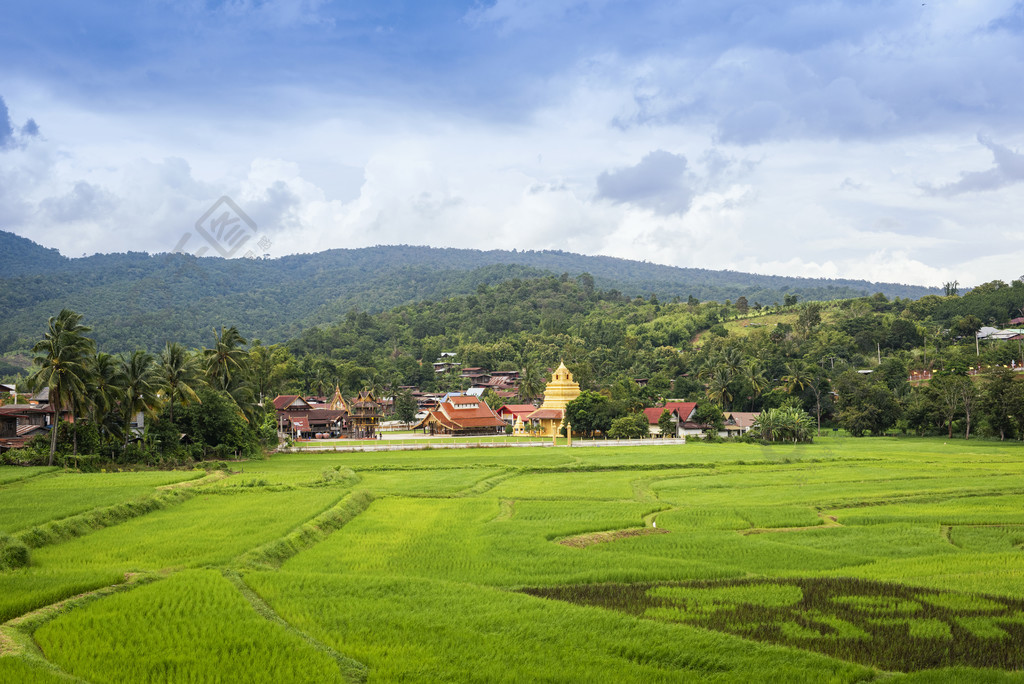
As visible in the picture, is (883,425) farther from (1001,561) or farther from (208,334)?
(208,334)

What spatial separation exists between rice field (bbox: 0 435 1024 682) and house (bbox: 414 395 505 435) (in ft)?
118

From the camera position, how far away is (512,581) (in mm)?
18703

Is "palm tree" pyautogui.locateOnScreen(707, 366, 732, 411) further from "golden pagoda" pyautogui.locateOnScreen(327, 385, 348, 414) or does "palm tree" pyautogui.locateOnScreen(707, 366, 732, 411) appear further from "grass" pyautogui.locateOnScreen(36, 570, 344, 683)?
"grass" pyautogui.locateOnScreen(36, 570, 344, 683)

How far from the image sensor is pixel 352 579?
719 inches

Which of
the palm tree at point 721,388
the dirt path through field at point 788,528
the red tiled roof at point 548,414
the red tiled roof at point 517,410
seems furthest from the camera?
the red tiled roof at point 517,410

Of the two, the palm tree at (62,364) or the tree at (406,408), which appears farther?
the tree at (406,408)

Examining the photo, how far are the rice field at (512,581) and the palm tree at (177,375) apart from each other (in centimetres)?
1160

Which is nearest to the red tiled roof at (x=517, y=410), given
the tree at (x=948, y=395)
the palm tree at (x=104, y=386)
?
the tree at (x=948, y=395)

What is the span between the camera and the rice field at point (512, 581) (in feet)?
43.5

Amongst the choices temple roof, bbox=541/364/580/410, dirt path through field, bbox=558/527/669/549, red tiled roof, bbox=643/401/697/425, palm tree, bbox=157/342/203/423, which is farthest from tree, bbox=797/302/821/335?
dirt path through field, bbox=558/527/669/549

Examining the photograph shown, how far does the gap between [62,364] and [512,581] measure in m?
27.4

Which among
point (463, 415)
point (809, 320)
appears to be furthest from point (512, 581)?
point (809, 320)

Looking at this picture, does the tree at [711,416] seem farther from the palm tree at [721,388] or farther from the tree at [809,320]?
the tree at [809,320]

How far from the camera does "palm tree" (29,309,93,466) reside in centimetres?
3628
